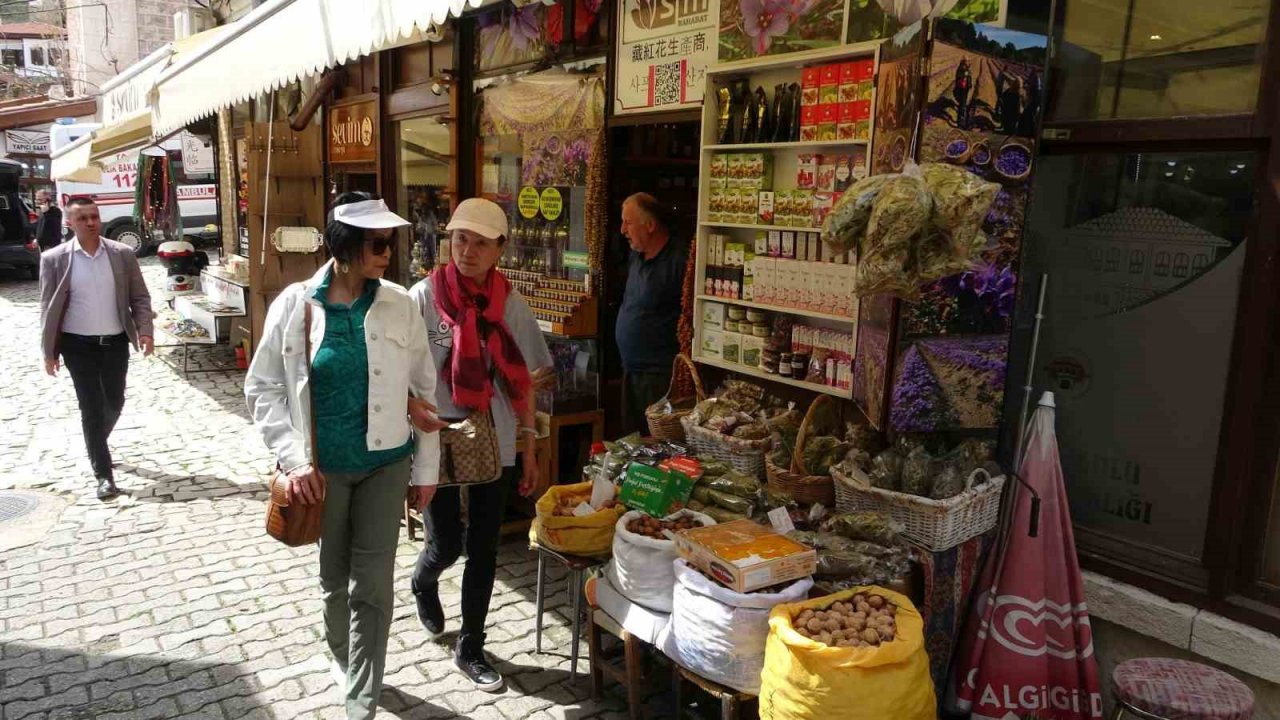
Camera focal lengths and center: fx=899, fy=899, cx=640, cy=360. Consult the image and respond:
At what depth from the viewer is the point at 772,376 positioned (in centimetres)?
446

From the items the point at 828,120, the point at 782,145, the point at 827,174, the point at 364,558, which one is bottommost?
the point at 364,558

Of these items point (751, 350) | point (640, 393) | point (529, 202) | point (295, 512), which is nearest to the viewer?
point (295, 512)

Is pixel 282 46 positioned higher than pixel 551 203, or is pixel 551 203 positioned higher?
pixel 282 46

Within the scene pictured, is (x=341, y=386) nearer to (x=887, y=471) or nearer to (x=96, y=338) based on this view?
(x=887, y=471)

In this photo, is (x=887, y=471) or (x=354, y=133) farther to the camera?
(x=354, y=133)

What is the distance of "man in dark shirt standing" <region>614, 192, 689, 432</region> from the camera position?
5.13 meters

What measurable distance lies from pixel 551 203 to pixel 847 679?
4225 mm

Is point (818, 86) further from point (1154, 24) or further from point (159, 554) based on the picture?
point (159, 554)

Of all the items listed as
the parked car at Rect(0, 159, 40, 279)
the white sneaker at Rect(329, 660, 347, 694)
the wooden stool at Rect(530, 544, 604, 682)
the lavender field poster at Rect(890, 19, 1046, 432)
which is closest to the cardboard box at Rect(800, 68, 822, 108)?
the lavender field poster at Rect(890, 19, 1046, 432)

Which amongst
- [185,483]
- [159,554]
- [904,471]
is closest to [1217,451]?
[904,471]

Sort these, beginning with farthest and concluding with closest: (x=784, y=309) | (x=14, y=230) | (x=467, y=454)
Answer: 1. (x=14, y=230)
2. (x=784, y=309)
3. (x=467, y=454)

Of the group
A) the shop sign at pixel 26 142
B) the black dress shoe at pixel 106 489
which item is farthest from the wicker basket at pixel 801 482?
the shop sign at pixel 26 142

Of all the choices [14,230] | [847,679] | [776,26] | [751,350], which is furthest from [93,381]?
[14,230]

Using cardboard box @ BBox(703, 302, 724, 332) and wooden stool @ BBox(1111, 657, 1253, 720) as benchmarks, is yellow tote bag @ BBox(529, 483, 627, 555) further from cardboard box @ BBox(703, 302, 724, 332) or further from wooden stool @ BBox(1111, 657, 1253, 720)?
wooden stool @ BBox(1111, 657, 1253, 720)
